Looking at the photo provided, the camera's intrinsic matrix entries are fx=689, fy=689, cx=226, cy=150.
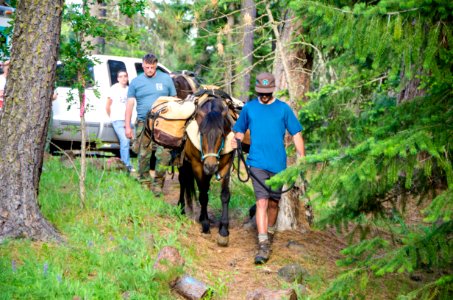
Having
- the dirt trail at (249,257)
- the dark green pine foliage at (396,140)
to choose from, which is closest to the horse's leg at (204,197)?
the dirt trail at (249,257)

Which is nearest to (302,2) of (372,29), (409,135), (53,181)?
(372,29)

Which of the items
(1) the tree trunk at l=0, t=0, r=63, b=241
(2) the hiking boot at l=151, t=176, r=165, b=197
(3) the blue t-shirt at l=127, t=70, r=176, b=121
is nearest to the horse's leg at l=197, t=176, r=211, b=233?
(2) the hiking boot at l=151, t=176, r=165, b=197

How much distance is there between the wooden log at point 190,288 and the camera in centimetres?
666

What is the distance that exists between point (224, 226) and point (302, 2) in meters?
4.50

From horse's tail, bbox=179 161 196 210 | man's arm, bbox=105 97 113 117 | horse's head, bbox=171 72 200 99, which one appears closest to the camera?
horse's tail, bbox=179 161 196 210

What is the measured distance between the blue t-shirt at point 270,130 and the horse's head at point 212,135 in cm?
61

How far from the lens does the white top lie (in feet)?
42.8

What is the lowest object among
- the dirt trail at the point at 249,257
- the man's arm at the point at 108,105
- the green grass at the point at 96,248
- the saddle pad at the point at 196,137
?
the dirt trail at the point at 249,257

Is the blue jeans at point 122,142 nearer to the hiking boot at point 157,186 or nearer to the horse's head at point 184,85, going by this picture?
the horse's head at point 184,85

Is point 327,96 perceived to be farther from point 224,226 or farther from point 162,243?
point 162,243

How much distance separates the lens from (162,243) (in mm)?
7938

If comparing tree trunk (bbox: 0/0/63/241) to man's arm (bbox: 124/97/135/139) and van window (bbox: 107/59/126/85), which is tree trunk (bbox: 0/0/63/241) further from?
van window (bbox: 107/59/126/85)

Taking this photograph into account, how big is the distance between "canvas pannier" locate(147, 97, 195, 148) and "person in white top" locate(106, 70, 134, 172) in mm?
3524

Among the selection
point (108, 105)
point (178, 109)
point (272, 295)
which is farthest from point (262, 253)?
point (108, 105)
